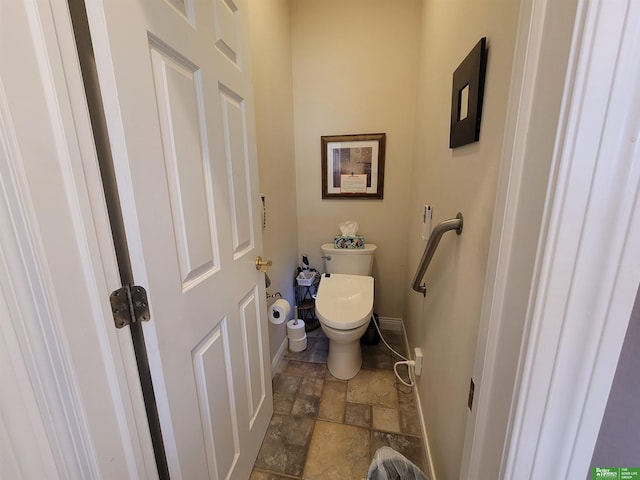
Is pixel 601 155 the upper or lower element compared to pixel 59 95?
lower

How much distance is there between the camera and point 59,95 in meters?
0.42

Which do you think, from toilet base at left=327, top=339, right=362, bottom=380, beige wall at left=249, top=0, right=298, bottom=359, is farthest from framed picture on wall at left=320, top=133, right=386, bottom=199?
toilet base at left=327, top=339, right=362, bottom=380

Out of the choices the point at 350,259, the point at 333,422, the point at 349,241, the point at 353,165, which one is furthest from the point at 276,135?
the point at 333,422

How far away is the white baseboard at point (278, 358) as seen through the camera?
179 centimetres

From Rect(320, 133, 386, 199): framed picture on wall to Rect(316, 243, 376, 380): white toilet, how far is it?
0.48m

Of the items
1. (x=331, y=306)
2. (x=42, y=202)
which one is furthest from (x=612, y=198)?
(x=331, y=306)

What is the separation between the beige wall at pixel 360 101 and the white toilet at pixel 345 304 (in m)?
0.25

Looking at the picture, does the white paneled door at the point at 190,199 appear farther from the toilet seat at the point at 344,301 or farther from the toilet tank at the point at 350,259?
the toilet tank at the point at 350,259

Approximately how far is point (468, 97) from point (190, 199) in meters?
0.88

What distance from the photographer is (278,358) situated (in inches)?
73.9

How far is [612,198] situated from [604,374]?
0.72 feet

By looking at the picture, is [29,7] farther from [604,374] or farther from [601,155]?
[604,374]

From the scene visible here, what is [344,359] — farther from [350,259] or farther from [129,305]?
[129,305]

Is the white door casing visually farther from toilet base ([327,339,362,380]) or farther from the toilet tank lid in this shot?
the toilet tank lid
